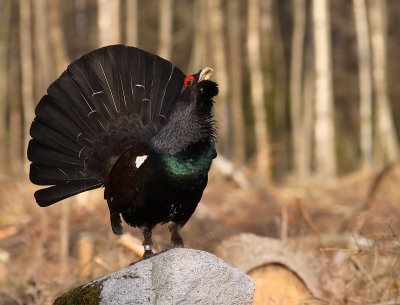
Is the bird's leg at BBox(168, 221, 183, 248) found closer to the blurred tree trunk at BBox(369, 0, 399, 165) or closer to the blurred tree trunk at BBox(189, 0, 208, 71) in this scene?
the blurred tree trunk at BBox(369, 0, 399, 165)

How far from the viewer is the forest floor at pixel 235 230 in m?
6.99

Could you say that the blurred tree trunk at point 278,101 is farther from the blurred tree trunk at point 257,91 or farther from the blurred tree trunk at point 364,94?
the blurred tree trunk at point 364,94

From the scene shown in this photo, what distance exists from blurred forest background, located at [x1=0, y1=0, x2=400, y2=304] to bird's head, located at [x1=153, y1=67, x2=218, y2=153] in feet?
5.73

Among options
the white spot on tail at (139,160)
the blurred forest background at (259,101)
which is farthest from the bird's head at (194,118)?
the blurred forest background at (259,101)

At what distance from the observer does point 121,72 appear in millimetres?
6332

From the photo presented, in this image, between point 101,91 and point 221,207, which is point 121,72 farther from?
point 221,207

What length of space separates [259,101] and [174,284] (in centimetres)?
2042

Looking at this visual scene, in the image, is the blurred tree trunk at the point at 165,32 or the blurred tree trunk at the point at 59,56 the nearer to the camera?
the blurred tree trunk at the point at 59,56

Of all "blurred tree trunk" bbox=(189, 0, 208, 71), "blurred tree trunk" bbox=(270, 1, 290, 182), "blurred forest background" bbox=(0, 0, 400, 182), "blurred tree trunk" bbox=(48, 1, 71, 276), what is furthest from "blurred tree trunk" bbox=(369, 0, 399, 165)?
"blurred tree trunk" bbox=(48, 1, 71, 276)

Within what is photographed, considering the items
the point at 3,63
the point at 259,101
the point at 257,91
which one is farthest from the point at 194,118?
the point at 257,91

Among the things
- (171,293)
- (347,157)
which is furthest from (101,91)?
(347,157)

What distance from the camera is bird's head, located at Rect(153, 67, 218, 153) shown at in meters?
5.20

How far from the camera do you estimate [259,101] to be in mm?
25016

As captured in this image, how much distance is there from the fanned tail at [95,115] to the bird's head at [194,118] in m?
0.94
